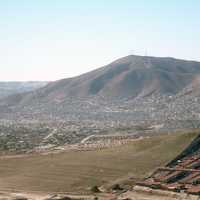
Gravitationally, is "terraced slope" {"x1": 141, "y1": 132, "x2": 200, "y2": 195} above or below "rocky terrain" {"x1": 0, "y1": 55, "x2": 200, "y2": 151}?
below

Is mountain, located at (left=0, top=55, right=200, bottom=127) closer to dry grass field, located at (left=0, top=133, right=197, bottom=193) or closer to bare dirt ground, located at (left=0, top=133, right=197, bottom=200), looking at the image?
dry grass field, located at (left=0, top=133, right=197, bottom=193)

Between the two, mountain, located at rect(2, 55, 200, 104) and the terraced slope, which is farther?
mountain, located at rect(2, 55, 200, 104)

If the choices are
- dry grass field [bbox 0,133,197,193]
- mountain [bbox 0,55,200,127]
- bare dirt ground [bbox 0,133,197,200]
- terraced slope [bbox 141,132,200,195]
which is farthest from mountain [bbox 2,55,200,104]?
terraced slope [bbox 141,132,200,195]

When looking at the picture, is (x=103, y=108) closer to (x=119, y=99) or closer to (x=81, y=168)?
(x=119, y=99)

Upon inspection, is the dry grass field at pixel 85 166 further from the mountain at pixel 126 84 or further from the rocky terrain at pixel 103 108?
the mountain at pixel 126 84

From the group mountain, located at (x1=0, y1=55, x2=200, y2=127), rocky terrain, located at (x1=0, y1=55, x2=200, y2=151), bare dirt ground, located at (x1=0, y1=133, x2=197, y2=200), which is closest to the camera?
bare dirt ground, located at (x1=0, y1=133, x2=197, y2=200)

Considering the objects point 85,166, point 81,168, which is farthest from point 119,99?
point 81,168

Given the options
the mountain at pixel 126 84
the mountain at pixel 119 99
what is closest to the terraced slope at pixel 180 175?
the mountain at pixel 119 99
